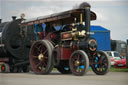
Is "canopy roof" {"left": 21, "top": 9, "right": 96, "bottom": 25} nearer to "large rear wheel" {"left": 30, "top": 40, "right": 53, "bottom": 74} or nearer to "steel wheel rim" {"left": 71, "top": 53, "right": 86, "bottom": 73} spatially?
"large rear wheel" {"left": 30, "top": 40, "right": 53, "bottom": 74}

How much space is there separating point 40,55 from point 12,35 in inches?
138

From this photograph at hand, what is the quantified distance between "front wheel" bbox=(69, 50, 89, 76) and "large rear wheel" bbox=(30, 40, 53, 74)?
1.21 m

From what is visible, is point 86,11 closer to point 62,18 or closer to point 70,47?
point 62,18

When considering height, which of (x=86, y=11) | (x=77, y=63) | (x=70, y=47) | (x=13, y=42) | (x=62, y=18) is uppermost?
(x=86, y=11)

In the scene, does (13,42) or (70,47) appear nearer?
(70,47)

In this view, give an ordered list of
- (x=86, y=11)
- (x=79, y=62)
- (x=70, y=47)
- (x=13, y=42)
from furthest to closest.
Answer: (x=13, y=42)
(x=70, y=47)
(x=86, y=11)
(x=79, y=62)

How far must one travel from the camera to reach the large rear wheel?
41.9 feet

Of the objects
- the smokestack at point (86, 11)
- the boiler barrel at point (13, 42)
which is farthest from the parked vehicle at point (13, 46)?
the smokestack at point (86, 11)

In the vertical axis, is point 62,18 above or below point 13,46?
above

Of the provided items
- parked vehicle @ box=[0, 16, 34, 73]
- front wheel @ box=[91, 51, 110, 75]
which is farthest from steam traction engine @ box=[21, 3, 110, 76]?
parked vehicle @ box=[0, 16, 34, 73]

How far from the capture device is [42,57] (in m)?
13.2

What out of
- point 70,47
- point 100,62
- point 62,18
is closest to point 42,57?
point 70,47

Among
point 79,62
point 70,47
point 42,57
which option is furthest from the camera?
point 42,57

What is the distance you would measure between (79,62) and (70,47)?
112cm
